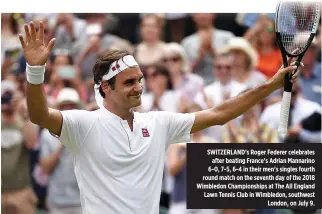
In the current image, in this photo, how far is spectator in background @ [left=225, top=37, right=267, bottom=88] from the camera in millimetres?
10945

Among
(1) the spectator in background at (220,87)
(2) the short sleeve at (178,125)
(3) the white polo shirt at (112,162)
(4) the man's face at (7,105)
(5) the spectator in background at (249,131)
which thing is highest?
(1) the spectator in background at (220,87)

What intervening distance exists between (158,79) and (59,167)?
73.6 inches

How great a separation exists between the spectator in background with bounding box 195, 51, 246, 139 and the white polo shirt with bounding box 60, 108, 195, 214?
6129 millimetres

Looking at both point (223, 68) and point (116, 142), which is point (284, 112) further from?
point (223, 68)

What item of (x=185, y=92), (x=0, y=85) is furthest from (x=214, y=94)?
(x=0, y=85)

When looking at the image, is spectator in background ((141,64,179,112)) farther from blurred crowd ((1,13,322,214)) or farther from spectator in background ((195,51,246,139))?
spectator in background ((195,51,246,139))

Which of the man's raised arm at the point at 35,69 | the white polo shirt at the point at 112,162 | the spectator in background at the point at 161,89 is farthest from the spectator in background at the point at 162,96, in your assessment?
the man's raised arm at the point at 35,69

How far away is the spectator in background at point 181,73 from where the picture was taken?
1088cm

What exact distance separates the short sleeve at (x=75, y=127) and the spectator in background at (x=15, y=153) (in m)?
6.36

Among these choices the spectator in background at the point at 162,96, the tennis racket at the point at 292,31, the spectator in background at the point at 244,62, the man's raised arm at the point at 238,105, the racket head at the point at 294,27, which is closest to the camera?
the man's raised arm at the point at 238,105

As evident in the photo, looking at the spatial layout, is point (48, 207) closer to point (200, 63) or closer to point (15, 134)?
point (15, 134)

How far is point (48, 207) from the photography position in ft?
35.8

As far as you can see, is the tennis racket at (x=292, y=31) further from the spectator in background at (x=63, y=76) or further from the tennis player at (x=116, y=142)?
the spectator in background at (x=63, y=76)

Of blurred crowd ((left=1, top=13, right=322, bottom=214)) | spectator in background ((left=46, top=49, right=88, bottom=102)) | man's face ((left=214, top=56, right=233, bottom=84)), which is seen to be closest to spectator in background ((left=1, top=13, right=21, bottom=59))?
blurred crowd ((left=1, top=13, right=322, bottom=214))
